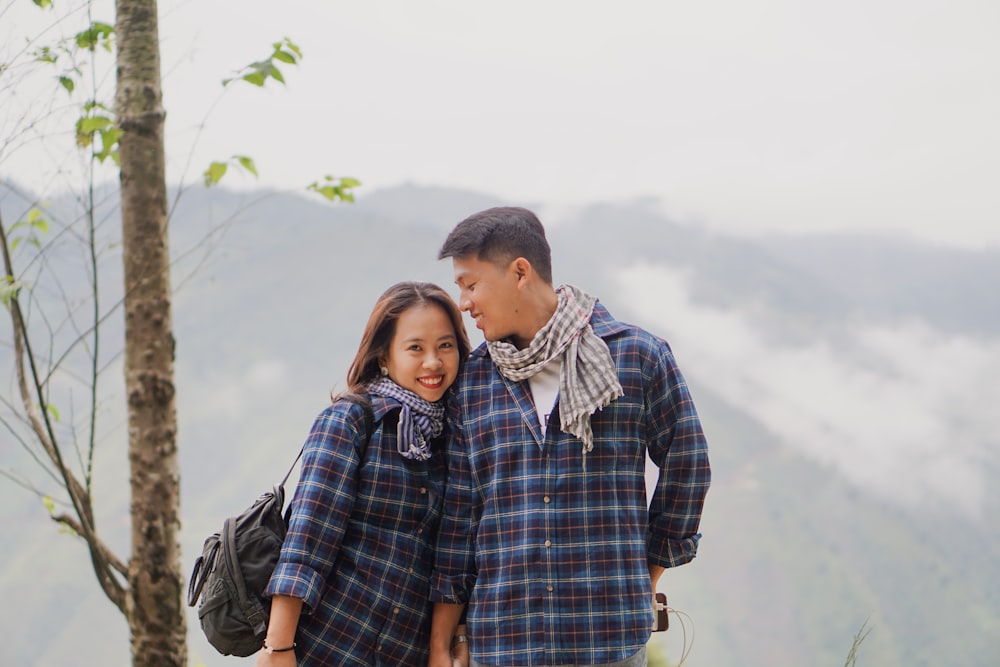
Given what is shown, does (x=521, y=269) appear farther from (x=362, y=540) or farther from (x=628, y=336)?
(x=362, y=540)

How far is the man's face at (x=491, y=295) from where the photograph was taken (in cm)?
164

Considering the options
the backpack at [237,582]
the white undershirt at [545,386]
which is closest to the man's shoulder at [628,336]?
the white undershirt at [545,386]

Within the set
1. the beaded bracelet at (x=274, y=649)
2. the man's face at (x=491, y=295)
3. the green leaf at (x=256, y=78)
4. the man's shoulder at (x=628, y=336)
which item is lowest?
the beaded bracelet at (x=274, y=649)

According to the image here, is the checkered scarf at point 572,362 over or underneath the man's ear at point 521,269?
underneath

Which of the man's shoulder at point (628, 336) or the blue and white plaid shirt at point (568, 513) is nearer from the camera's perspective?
the blue and white plaid shirt at point (568, 513)

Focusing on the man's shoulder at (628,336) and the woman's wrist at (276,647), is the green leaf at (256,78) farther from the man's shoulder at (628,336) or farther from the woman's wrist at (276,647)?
the woman's wrist at (276,647)

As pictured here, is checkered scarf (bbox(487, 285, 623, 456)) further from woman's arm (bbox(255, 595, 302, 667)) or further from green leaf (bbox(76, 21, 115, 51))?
green leaf (bbox(76, 21, 115, 51))

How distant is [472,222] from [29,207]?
1584 mm

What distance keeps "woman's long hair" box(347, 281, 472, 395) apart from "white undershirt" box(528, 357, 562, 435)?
0.18 m

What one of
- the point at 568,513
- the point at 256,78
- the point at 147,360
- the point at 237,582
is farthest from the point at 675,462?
the point at 147,360

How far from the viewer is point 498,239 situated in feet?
5.40

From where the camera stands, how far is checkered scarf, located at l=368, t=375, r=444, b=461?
5.36ft

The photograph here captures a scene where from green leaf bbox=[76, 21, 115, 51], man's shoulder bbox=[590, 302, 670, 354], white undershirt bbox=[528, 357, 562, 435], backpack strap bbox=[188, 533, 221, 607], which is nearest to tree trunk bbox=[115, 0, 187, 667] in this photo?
green leaf bbox=[76, 21, 115, 51]

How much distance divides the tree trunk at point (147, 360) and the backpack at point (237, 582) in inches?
30.7
